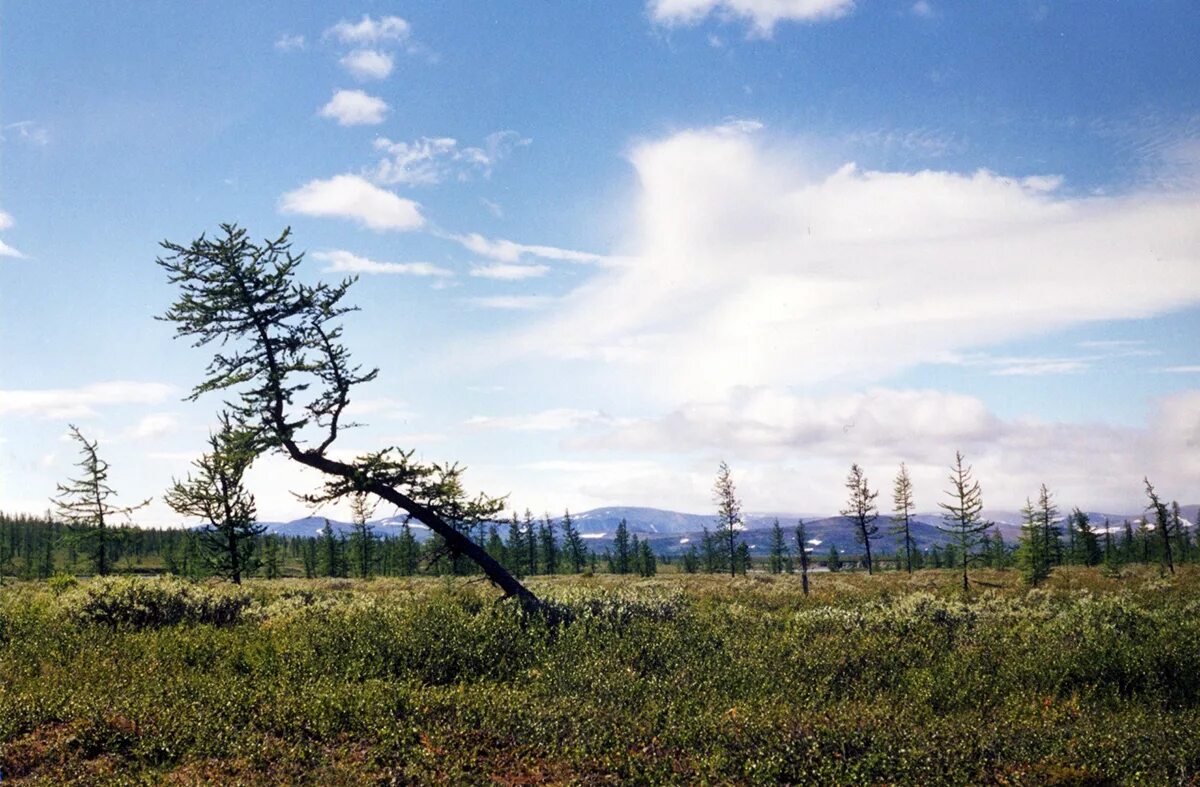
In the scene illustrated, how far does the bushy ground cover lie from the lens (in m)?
7.15

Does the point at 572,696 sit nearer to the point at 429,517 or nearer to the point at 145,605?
the point at 429,517

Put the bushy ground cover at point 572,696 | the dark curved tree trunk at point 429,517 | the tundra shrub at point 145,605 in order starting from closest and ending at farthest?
the bushy ground cover at point 572,696
the tundra shrub at point 145,605
the dark curved tree trunk at point 429,517

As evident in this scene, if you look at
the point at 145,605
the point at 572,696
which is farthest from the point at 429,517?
the point at 572,696

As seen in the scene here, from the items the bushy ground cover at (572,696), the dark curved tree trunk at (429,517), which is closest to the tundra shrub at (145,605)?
the bushy ground cover at (572,696)

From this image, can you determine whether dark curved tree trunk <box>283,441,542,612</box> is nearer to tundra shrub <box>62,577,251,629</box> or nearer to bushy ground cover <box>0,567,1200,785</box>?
bushy ground cover <box>0,567,1200,785</box>

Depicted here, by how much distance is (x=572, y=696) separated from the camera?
9.26 metres

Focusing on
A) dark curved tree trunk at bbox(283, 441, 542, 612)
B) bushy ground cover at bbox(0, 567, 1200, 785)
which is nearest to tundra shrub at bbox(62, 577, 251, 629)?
bushy ground cover at bbox(0, 567, 1200, 785)

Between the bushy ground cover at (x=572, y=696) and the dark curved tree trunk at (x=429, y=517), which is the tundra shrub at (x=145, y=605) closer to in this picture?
the bushy ground cover at (x=572, y=696)

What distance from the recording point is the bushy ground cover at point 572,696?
7152mm

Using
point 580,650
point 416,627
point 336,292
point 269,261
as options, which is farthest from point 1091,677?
point 269,261

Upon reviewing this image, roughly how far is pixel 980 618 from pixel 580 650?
1203 cm

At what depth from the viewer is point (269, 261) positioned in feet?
54.0

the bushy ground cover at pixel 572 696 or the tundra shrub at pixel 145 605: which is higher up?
the tundra shrub at pixel 145 605

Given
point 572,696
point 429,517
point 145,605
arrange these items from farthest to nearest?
point 429,517 → point 145,605 → point 572,696
